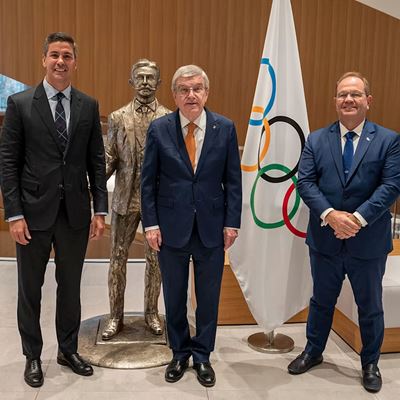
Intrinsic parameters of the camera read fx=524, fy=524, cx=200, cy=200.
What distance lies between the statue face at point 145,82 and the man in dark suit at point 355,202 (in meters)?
0.94

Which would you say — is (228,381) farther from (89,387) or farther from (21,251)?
A: (21,251)

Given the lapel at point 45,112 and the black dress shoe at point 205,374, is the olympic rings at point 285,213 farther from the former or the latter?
the lapel at point 45,112

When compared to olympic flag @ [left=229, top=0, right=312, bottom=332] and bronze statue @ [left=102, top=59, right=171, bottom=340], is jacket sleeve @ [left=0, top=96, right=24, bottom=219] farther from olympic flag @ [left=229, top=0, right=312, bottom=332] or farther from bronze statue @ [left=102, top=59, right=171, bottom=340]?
olympic flag @ [left=229, top=0, right=312, bottom=332]

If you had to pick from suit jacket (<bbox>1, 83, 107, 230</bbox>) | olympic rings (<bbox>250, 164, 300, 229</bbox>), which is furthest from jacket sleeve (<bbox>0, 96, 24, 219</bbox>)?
olympic rings (<bbox>250, 164, 300, 229</bbox>)

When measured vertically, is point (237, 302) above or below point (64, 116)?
below

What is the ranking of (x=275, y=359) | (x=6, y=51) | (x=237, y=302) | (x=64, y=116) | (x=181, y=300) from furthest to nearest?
(x=6, y=51), (x=237, y=302), (x=275, y=359), (x=181, y=300), (x=64, y=116)

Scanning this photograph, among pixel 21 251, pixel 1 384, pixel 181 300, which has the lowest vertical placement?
pixel 1 384

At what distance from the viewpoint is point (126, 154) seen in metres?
3.02

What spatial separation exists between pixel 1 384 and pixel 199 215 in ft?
4.33

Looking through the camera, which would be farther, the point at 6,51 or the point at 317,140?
the point at 6,51

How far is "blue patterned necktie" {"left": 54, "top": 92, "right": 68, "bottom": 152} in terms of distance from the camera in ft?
8.14

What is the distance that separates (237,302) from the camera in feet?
11.7

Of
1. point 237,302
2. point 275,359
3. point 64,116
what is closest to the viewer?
point 64,116

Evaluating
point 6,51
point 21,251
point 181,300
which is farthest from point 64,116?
point 6,51
